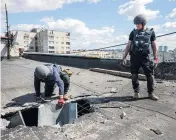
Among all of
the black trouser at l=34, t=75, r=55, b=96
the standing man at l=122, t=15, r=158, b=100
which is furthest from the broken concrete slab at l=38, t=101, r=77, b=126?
the standing man at l=122, t=15, r=158, b=100

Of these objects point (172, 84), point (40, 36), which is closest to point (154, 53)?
point (172, 84)

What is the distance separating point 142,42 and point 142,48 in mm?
121

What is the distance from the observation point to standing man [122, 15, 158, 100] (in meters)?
4.61

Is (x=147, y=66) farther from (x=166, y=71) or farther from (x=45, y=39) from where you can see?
(x=45, y=39)

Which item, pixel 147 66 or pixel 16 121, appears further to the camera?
pixel 147 66

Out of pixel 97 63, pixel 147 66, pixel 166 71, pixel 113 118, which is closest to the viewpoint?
pixel 113 118

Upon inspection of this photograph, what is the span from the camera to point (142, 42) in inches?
182

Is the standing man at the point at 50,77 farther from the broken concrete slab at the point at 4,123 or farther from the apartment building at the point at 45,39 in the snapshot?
the apartment building at the point at 45,39

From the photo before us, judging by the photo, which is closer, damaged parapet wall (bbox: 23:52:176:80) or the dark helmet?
the dark helmet

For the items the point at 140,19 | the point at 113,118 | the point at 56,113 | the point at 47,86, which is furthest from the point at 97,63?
the point at 113,118

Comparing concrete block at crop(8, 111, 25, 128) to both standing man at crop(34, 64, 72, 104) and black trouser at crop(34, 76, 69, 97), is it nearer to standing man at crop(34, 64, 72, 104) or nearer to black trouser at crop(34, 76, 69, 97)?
standing man at crop(34, 64, 72, 104)

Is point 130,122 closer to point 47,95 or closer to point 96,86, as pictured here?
point 47,95

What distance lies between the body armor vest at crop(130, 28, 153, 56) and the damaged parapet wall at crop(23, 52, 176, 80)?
7.99 feet

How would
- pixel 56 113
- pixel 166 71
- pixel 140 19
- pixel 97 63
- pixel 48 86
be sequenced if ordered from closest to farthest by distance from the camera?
pixel 56 113, pixel 140 19, pixel 48 86, pixel 166 71, pixel 97 63
